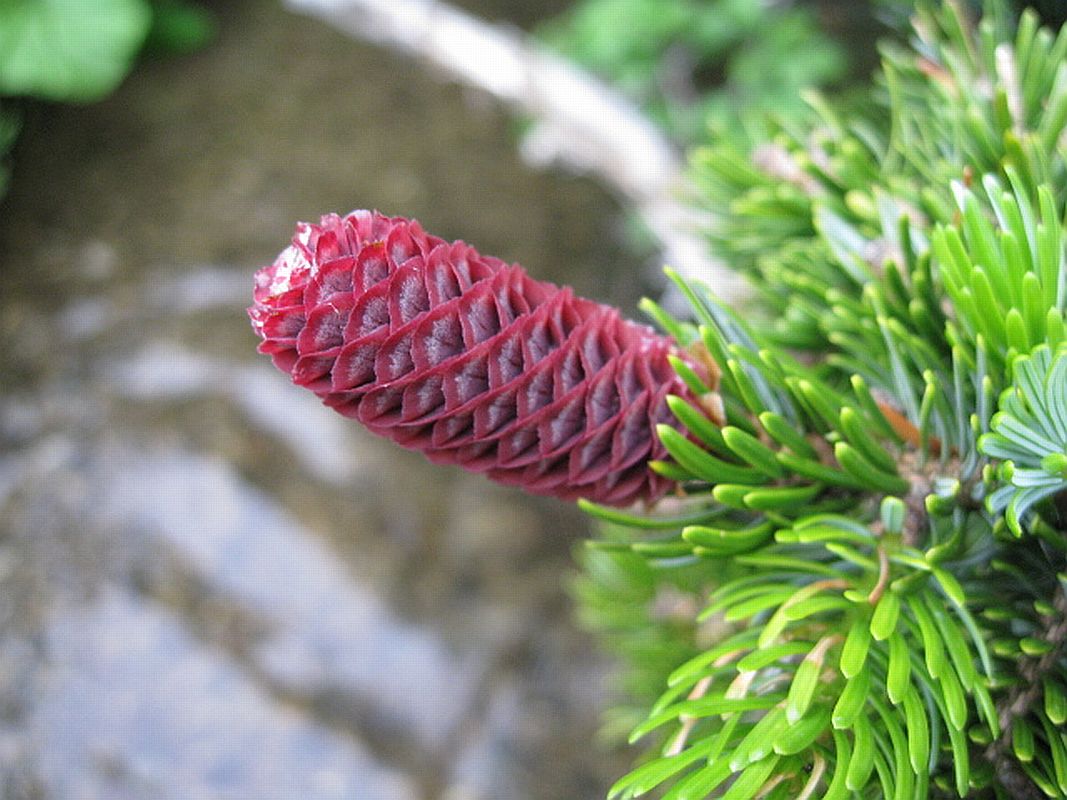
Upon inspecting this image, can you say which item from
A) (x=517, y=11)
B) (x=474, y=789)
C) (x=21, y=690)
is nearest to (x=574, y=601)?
(x=474, y=789)

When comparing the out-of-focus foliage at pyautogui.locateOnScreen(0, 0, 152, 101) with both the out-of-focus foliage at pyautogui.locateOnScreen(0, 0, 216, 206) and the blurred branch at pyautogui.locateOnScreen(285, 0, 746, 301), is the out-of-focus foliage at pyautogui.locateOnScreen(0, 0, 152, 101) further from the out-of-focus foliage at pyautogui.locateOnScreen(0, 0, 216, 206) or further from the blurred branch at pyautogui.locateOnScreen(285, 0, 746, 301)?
the blurred branch at pyautogui.locateOnScreen(285, 0, 746, 301)

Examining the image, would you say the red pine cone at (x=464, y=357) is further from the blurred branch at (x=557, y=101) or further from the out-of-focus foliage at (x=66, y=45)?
the out-of-focus foliage at (x=66, y=45)

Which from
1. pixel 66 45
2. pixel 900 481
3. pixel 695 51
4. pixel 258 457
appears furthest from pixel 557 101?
pixel 900 481

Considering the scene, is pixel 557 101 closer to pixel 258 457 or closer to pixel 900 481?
pixel 258 457

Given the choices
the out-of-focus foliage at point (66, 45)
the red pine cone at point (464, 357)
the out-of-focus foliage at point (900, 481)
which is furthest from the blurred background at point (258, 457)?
the red pine cone at point (464, 357)

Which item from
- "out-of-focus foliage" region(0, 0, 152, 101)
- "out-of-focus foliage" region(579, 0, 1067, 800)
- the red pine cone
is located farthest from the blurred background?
the red pine cone

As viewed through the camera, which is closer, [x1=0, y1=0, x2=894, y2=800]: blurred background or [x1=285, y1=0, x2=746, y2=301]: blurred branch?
[x1=0, y1=0, x2=894, y2=800]: blurred background
